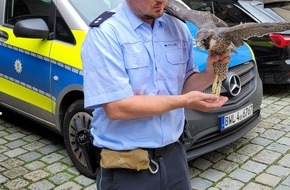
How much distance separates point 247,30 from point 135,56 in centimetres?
47

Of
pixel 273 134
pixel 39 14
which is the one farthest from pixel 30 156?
pixel 273 134

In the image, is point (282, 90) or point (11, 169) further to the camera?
point (282, 90)

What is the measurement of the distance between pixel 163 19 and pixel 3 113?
413 cm

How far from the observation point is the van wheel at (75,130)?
370cm

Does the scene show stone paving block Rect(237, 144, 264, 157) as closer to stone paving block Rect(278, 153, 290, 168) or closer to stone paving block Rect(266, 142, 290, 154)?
stone paving block Rect(266, 142, 290, 154)

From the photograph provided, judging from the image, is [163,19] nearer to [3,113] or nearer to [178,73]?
[178,73]

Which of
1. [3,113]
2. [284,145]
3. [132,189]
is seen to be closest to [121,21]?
[132,189]

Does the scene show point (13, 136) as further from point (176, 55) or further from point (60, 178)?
point (176, 55)

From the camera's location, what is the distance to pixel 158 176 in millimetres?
2043

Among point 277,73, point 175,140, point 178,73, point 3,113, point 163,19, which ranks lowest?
point 3,113

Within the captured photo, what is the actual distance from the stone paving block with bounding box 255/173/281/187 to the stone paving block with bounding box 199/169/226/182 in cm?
32

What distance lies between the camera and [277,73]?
6.09 metres

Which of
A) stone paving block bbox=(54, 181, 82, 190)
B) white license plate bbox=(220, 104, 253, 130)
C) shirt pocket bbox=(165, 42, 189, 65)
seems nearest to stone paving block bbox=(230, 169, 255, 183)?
white license plate bbox=(220, 104, 253, 130)

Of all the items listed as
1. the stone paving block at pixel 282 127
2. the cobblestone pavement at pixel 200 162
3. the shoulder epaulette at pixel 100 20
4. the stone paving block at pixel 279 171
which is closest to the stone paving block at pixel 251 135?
the cobblestone pavement at pixel 200 162
